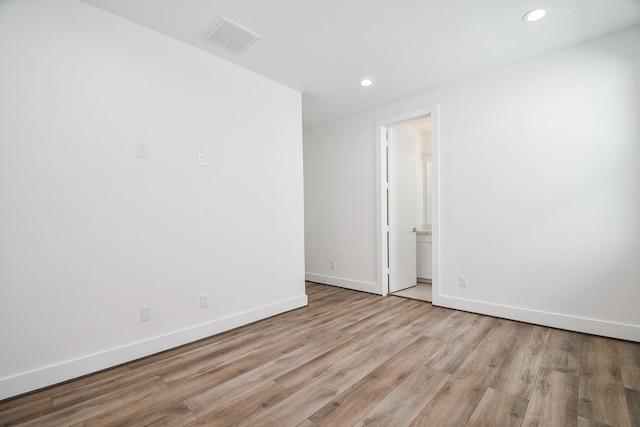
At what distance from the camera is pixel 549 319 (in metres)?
2.83

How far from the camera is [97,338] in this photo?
2.11 m

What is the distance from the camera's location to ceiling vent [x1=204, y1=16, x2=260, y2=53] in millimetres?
2340

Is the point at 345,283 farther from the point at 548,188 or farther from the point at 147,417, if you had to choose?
the point at 147,417

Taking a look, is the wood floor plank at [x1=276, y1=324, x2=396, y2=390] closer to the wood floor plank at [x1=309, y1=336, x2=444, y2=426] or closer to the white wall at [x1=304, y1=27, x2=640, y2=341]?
the wood floor plank at [x1=309, y1=336, x2=444, y2=426]

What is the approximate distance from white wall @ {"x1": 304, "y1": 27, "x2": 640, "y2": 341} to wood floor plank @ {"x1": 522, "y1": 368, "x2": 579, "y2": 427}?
1.10 m

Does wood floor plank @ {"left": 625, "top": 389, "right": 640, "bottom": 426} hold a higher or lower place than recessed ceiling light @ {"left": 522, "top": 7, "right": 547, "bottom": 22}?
lower

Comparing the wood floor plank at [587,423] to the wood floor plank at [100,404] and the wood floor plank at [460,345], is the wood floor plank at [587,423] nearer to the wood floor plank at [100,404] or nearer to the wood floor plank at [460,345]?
the wood floor plank at [460,345]

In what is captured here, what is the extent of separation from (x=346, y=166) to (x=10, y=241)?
12.4 feet

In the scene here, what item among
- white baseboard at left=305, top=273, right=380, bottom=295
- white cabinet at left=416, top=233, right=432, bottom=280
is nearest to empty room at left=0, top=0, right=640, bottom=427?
white baseboard at left=305, top=273, right=380, bottom=295

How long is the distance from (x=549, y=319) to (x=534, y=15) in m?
2.73

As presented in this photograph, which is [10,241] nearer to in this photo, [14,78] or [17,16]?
[14,78]

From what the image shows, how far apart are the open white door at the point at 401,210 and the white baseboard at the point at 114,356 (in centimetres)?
213

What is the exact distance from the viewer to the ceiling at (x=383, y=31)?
2.15 m

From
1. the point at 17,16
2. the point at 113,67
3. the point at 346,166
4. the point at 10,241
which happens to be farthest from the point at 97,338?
the point at 346,166
